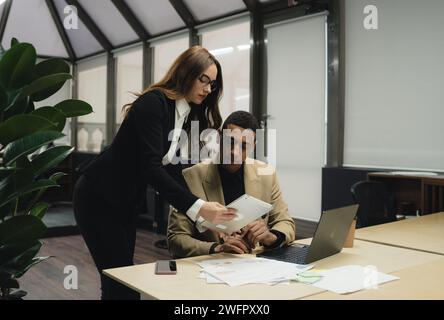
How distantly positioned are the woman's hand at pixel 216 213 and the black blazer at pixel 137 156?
7.4 inches

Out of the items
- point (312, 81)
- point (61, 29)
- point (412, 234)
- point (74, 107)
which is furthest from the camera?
point (61, 29)

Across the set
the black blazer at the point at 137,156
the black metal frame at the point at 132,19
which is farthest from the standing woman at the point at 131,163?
the black metal frame at the point at 132,19

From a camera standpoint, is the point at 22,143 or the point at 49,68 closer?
the point at 22,143

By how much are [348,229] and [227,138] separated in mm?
633

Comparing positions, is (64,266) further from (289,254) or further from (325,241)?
(325,241)

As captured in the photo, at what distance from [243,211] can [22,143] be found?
76 centimetres

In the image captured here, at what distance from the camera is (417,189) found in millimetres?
3656

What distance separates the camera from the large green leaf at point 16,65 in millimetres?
1480

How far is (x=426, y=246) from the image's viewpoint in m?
1.99

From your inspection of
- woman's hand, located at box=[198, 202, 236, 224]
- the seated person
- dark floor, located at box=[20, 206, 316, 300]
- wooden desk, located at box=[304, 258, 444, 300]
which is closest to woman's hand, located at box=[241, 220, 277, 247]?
the seated person

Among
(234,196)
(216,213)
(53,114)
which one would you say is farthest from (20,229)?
(234,196)

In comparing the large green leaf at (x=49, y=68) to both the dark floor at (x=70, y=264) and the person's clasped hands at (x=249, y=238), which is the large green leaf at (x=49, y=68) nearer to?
the person's clasped hands at (x=249, y=238)
